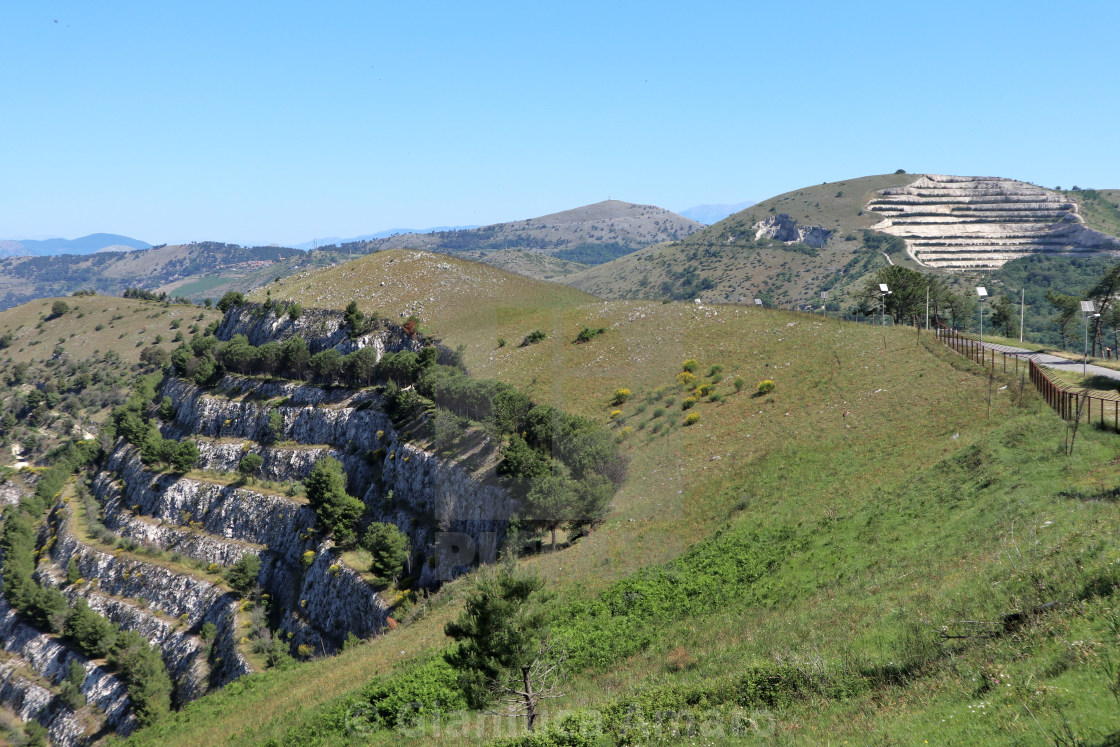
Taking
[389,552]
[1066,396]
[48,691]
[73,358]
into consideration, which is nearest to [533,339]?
[389,552]

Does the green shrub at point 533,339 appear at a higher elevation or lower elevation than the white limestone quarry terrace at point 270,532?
higher

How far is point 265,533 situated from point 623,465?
146 ft

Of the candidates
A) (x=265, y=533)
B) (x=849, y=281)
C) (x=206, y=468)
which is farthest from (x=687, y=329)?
(x=849, y=281)

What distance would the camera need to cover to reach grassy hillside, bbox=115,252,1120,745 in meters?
13.8

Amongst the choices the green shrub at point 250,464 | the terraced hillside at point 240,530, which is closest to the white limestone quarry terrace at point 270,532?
the terraced hillside at point 240,530

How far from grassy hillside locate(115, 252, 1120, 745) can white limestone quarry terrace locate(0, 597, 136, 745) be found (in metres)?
26.1

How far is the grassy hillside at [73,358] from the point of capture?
5167 inches

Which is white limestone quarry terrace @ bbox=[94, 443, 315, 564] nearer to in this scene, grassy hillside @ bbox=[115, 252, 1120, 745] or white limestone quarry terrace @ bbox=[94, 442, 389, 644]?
white limestone quarry terrace @ bbox=[94, 442, 389, 644]

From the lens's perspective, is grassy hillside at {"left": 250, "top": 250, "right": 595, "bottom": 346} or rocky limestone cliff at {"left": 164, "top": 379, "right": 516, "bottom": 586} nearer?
rocky limestone cliff at {"left": 164, "top": 379, "right": 516, "bottom": 586}

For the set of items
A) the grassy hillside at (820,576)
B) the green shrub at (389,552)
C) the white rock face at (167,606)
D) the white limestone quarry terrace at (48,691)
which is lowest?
the white limestone quarry terrace at (48,691)

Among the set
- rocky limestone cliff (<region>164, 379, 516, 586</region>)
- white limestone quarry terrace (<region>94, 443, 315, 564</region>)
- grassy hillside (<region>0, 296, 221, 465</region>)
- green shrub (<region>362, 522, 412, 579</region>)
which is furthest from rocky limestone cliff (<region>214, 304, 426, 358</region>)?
grassy hillside (<region>0, 296, 221, 465</region>)

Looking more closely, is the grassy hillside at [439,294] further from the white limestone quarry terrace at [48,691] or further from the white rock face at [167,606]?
the white limestone quarry terrace at [48,691]

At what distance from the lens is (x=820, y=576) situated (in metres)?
24.2

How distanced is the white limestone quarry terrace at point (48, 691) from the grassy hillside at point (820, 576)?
26.1 metres
